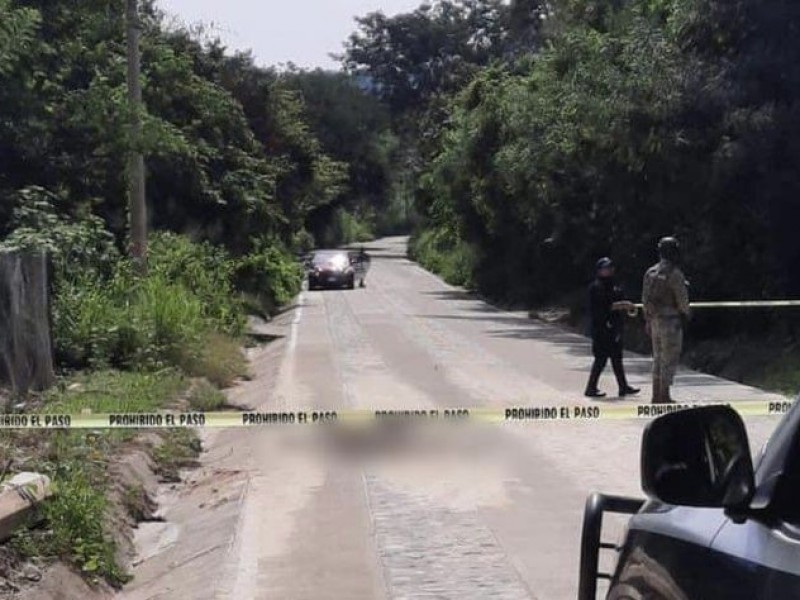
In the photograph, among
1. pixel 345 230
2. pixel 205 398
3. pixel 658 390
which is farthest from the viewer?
pixel 345 230

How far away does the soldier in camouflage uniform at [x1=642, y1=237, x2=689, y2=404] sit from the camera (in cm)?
1480

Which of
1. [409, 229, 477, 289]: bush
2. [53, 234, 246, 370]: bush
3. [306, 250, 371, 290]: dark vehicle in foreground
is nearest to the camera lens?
[53, 234, 246, 370]: bush


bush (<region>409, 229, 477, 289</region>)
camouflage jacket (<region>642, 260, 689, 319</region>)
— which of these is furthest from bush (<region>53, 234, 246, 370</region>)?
bush (<region>409, 229, 477, 289</region>)

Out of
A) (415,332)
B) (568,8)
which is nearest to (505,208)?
(568,8)

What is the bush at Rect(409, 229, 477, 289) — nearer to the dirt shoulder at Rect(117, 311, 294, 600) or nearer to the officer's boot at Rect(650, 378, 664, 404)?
the officer's boot at Rect(650, 378, 664, 404)

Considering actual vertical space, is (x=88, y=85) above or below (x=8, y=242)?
above

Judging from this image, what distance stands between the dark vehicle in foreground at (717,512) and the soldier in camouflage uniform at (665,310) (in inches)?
452

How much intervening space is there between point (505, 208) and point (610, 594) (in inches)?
1627

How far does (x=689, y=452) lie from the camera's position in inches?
124

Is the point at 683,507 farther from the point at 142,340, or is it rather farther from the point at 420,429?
the point at 142,340

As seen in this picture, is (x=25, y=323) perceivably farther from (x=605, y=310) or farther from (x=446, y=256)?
(x=446, y=256)

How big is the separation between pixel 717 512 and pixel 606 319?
13.8 m

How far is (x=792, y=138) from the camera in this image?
22250mm

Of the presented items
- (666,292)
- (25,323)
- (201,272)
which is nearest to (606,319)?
(666,292)
